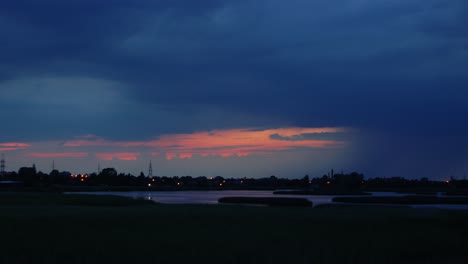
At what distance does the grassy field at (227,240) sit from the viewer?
22547mm

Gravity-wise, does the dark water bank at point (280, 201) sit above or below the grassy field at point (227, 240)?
below

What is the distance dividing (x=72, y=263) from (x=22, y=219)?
53.6 feet

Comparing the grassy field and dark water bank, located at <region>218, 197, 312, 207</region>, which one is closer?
the grassy field

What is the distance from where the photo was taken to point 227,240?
89.2 ft

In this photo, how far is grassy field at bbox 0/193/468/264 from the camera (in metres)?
22.5

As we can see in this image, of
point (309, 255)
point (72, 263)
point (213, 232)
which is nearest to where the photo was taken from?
point (72, 263)

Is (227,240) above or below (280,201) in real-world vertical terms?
above

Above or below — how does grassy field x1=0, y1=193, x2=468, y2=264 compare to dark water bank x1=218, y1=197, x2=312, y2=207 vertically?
above

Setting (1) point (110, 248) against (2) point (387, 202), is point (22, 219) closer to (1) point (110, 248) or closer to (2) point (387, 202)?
(1) point (110, 248)

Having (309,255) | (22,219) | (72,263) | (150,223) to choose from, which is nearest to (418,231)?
(309,255)

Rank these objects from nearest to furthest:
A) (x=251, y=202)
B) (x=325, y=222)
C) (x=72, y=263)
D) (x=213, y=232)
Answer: (x=72, y=263) → (x=213, y=232) → (x=325, y=222) → (x=251, y=202)

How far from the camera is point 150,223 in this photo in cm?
3456

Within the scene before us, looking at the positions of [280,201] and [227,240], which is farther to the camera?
[280,201]

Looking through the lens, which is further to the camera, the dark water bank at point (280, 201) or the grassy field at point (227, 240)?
the dark water bank at point (280, 201)
